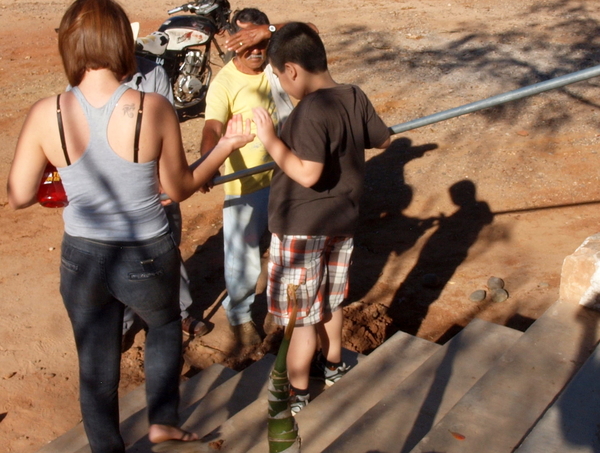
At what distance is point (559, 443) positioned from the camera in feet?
7.40

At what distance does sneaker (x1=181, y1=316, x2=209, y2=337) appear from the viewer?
14.8 feet

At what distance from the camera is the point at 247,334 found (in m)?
4.38

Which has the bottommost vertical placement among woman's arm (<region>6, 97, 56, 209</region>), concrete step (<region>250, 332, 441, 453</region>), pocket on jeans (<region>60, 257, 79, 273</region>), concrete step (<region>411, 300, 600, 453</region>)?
concrete step (<region>250, 332, 441, 453</region>)

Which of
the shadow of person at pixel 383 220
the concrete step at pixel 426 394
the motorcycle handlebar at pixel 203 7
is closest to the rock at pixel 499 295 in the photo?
the shadow of person at pixel 383 220

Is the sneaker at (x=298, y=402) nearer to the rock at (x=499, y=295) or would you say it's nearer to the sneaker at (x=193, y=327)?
the sneaker at (x=193, y=327)

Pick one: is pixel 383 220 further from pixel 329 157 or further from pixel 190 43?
pixel 190 43

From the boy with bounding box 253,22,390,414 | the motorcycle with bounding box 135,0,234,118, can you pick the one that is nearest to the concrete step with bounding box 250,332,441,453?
the boy with bounding box 253,22,390,414

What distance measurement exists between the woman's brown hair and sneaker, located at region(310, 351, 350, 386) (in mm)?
1853

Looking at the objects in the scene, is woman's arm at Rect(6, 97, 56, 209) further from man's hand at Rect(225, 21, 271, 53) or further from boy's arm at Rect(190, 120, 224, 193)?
man's hand at Rect(225, 21, 271, 53)

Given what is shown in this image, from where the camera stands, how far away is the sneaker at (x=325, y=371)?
3.39 meters

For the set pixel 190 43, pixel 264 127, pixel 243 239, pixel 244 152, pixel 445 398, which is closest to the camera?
pixel 264 127

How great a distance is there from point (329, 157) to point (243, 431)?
129 cm

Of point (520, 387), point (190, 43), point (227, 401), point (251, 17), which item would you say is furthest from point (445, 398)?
point (190, 43)

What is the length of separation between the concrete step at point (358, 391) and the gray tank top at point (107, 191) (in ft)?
3.91
